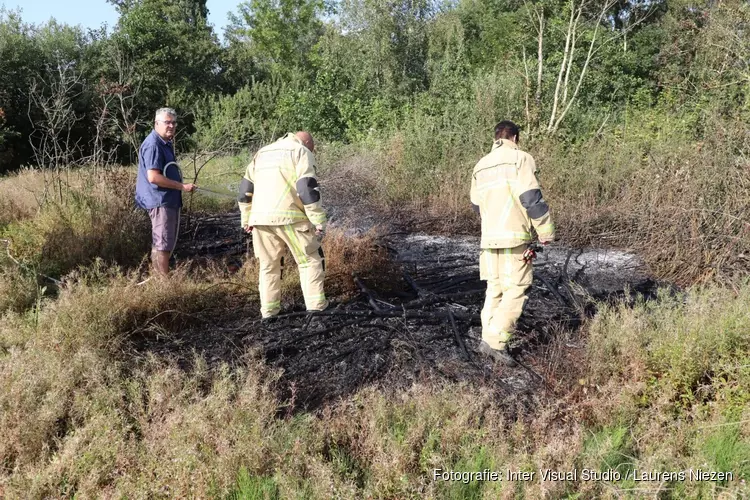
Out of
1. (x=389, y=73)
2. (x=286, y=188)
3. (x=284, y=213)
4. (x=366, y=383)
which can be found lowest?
(x=366, y=383)

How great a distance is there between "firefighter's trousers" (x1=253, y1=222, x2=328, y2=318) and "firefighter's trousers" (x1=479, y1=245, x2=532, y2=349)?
50.6 inches

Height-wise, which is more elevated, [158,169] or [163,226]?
[158,169]

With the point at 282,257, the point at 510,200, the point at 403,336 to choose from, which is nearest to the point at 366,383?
the point at 403,336

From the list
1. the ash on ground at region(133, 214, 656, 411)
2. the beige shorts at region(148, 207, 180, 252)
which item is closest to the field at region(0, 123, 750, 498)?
the ash on ground at region(133, 214, 656, 411)

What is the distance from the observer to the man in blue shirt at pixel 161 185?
4.57 m

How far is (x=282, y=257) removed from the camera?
421cm

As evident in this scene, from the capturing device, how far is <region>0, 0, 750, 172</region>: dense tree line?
32.2 feet

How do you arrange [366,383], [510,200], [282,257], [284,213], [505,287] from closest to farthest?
[366,383] < [510,200] < [505,287] < [284,213] < [282,257]

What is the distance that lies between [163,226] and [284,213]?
57.2 inches

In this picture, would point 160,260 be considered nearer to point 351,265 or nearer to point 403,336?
point 351,265

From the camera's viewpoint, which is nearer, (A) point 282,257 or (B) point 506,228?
(B) point 506,228

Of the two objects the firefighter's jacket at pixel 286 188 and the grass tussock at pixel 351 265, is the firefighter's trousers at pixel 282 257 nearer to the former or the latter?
the firefighter's jacket at pixel 286 188

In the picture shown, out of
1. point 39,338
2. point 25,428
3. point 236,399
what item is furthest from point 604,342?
point 39,338

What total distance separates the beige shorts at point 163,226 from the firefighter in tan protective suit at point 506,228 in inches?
108
